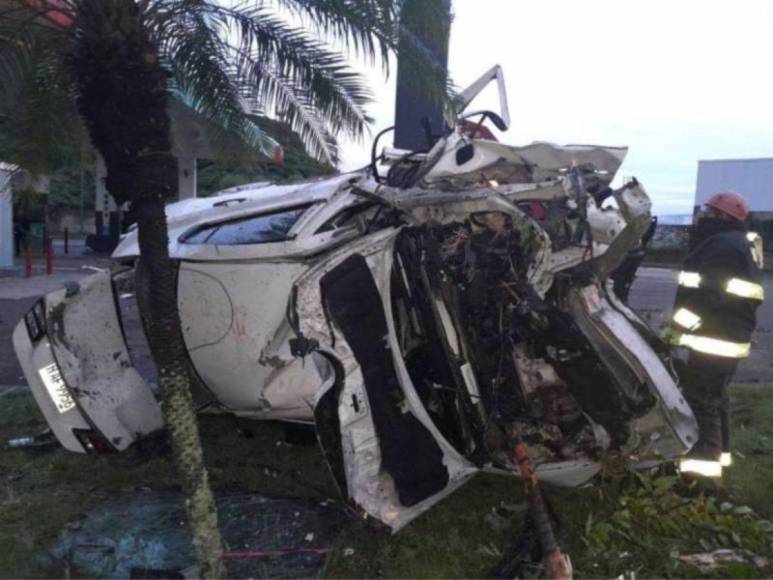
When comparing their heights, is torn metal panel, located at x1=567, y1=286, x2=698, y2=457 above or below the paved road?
above

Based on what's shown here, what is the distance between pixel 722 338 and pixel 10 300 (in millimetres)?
11633

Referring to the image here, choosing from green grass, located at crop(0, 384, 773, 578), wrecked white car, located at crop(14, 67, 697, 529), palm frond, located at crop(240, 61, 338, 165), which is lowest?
green grass, located at crop(0, 384, 773, 578)

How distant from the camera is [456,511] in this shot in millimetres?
4645

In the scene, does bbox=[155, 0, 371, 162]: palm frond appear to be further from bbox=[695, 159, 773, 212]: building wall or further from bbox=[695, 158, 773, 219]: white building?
bbox=[695, 159, 773, 212]: building wall

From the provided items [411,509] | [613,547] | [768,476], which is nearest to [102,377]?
[411,509]

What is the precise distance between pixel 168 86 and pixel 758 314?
12.1m

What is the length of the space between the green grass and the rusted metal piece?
0.82 feet

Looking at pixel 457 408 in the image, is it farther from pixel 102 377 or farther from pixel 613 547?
pixel 102 377

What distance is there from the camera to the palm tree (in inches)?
147

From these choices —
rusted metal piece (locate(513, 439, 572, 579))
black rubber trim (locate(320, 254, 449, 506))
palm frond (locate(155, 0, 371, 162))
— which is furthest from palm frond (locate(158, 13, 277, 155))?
rusted metal piece (locate(513, 439, 572, 579))

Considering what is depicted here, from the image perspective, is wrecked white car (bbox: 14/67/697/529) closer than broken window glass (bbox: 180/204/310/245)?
Yes

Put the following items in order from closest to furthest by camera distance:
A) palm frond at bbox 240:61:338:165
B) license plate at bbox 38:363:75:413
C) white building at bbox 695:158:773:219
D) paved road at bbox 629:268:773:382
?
1. license plate at bbox 38:363:75:413
2. palm frond at bbox 240:61:338:165
3. paved road at bbox 629:268:773:382
4. white building at bbox 695:158:773:219

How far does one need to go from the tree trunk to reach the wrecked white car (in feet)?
2.15

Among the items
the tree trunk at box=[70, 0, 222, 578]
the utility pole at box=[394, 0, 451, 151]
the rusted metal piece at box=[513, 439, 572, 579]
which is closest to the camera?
the rusted metal piece at box=[513, 439, 572, 579]
